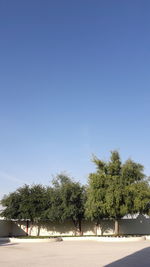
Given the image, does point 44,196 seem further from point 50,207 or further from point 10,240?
point 10,240

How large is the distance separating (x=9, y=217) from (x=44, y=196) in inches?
177

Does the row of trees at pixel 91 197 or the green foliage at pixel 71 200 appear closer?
the row of trees at pixel 91 197

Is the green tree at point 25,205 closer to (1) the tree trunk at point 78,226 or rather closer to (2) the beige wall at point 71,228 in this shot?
(2) the beige wall at point 71,228

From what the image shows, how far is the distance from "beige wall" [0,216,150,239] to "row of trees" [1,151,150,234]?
1.19m

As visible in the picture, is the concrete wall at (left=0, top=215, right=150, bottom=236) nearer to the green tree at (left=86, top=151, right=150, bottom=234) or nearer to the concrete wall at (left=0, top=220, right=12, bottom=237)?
the concrete wall at (left=0, top=220, right=12, bottom=237)

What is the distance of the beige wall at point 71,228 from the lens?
123 feet

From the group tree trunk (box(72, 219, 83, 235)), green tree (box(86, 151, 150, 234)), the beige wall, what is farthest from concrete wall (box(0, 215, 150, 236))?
green tree (box(86, 151, 150, 234))

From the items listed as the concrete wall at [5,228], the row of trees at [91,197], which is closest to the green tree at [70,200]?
the row of trees at [91,197]

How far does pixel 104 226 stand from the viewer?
37.5 metres

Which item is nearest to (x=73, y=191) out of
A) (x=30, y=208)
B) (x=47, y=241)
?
(x=30, y=208)

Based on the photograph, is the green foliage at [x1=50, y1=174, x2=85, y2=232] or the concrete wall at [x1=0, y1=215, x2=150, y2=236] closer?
the green foliage at [x1=50, y1=174, x2=85, y2=232]

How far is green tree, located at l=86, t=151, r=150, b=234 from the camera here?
3042cm

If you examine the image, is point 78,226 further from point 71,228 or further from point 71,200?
point 71,200

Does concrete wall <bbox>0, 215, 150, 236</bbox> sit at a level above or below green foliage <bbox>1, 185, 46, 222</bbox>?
below
